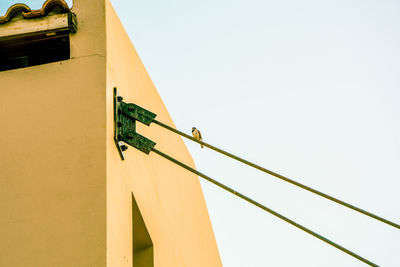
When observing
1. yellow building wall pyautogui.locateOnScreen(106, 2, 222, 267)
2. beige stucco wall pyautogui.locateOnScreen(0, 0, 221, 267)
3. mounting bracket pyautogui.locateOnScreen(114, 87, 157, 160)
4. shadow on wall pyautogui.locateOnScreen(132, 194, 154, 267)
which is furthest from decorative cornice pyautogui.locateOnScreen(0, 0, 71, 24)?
shadow on wall pyautogui.locateOnScreen(132, 194, 154, 267)

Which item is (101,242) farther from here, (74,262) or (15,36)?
(15,36)

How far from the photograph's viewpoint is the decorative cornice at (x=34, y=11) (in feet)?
13.2

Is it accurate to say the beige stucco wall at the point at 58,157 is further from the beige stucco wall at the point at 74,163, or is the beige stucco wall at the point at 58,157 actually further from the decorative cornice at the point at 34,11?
the decorative cornice at the point at 34,11

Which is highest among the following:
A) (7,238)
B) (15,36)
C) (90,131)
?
(15,36)

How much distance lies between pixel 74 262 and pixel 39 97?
1336mm

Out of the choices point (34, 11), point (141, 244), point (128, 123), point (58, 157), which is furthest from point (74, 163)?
point (34, 11)

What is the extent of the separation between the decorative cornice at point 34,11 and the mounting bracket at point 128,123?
85 cm

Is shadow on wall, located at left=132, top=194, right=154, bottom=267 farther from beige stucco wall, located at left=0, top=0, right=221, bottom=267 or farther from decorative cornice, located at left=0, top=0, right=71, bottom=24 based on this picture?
decorative cornice, located at left=0, top=0, right=71, bottom=24

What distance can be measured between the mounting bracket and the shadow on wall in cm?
59

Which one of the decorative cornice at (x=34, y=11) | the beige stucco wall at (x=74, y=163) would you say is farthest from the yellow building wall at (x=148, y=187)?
the decorative cornice at (x=34, y=11)

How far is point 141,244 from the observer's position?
4.27 m

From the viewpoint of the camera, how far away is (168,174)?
227 inches

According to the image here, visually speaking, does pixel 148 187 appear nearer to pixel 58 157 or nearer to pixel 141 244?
pixel 141 244

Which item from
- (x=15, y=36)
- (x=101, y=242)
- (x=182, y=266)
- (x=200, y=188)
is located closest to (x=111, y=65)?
(x=15, y=36)
